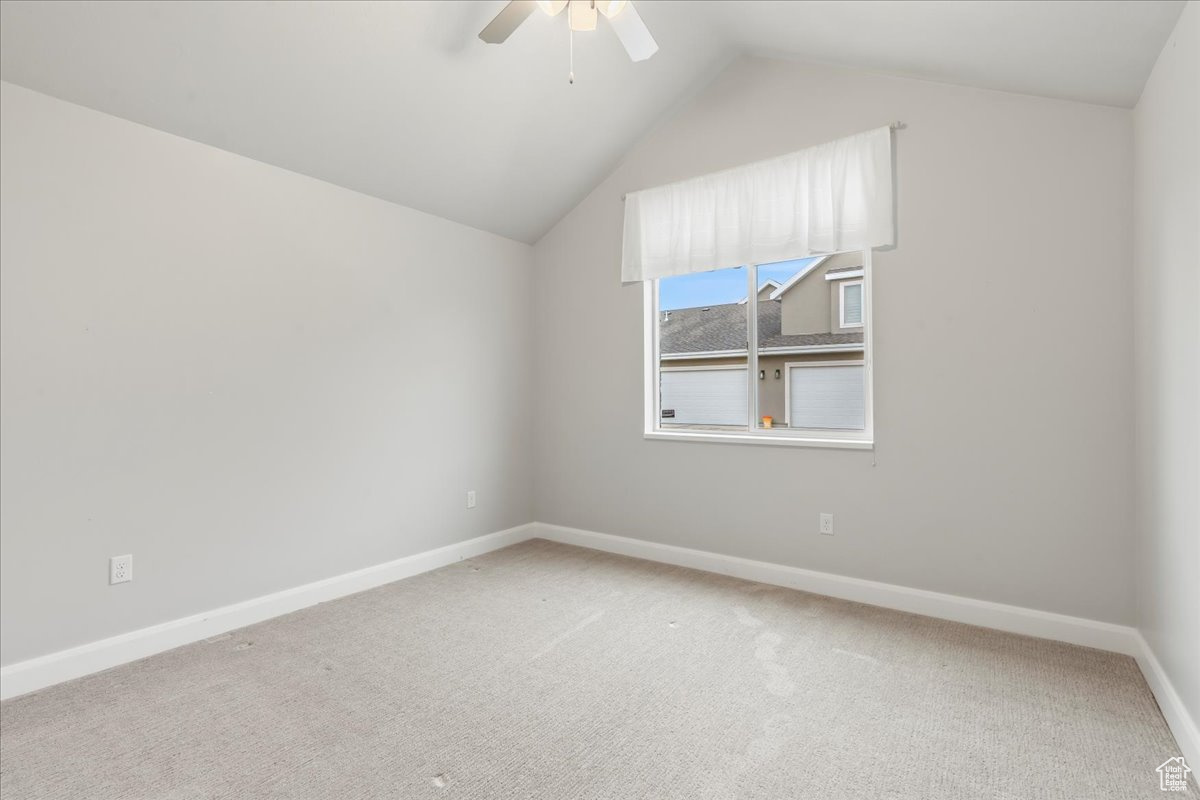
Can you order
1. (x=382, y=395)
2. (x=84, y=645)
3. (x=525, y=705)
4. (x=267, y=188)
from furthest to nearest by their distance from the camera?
(x=382, y=395), (x=267, y=188), (x=84, y=645), (x=525, y=705)

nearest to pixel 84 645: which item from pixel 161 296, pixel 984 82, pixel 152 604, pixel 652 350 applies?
pixel 152 604

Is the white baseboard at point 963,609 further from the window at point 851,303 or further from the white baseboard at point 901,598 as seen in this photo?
the window at point 851,303

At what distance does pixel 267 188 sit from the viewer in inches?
111

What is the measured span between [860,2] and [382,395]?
2.99 metres

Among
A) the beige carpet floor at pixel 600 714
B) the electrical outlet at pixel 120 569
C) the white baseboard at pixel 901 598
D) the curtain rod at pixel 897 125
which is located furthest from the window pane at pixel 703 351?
the electrical outlet at pixel 120 569

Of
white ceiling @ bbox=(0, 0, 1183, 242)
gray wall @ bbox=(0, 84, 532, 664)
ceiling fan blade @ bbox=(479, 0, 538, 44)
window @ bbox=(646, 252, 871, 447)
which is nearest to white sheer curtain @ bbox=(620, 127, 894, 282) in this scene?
window @ bbox=(646, 252, 871, 447)

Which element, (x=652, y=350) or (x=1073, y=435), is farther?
(x=652, y=350)

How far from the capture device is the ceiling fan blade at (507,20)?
2.04 metres

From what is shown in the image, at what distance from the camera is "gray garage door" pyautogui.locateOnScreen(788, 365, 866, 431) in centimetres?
314

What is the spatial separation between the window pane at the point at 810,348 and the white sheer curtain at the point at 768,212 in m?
0.23

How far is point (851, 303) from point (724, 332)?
30.7 inches

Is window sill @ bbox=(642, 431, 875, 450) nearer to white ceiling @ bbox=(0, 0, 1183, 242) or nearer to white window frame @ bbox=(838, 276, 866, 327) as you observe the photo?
white window frame @ bbox=(838, 276, 866, 327)

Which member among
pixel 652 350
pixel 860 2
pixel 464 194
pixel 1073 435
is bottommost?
pixel 1073 435

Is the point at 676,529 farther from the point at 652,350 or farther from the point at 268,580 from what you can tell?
the point at 268,580
